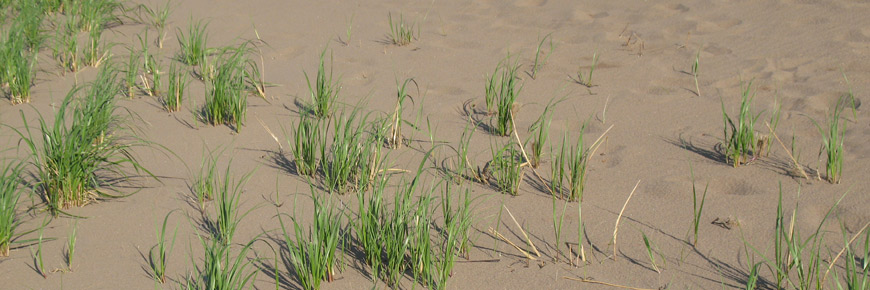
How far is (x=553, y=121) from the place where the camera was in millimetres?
3582

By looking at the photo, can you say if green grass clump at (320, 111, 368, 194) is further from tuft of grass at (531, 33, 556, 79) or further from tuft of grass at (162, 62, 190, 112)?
tuft of grass at (531, 33, 556, 79)

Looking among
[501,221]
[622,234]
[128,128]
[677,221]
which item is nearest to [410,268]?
[501,221]

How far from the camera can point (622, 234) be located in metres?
2.62

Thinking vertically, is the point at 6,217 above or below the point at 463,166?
above

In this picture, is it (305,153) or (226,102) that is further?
(226,102)

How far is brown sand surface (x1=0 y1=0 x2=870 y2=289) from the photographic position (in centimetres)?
250

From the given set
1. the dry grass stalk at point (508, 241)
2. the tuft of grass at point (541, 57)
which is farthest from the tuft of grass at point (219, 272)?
the tuft of grass at point (541, 57)

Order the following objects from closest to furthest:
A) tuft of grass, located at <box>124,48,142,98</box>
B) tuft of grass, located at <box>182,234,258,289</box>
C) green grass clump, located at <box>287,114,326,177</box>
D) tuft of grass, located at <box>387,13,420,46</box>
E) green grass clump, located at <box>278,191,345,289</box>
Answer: tuft of grass, located at <box>182,234,258,289</box> < green grass clump, located at <box>278,191,345,289</box> < green grass clump, located at <box>287,114,326,177</box> < tuft of grass, located at <box>124,48,142,98</box> < tuft of grass, located at <box>387,13,420,46</box>

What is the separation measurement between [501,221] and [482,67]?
166 centimetres

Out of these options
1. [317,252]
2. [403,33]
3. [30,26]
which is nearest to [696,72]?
[403,33]

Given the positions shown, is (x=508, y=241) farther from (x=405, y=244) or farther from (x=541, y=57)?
(x=541, y=57)

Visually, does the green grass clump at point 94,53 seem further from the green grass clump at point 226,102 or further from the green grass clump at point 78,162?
the green grass clump at point 78,162

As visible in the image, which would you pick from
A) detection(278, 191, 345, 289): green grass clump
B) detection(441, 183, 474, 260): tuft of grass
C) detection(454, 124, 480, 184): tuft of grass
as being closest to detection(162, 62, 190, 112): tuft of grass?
detection(454, 124, 480, 184): tuft of grass

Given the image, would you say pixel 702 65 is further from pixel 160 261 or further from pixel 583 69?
pixel 160 261
